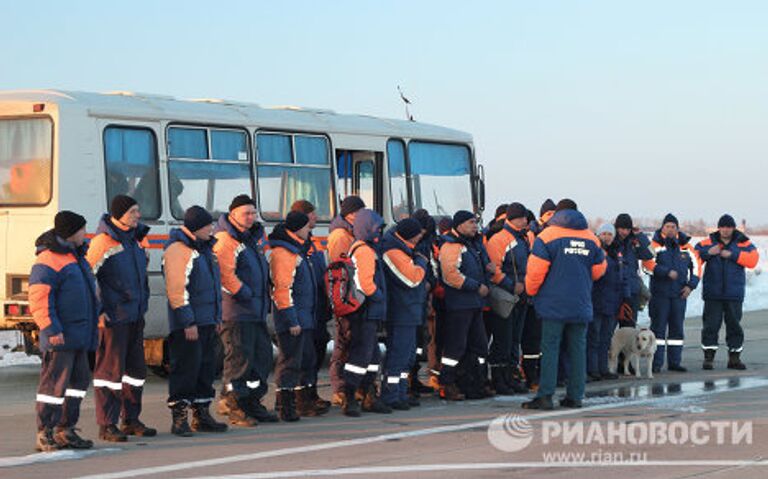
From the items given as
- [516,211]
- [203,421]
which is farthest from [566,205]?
[203,421]

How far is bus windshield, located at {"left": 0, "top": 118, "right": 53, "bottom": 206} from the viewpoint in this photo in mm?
15250

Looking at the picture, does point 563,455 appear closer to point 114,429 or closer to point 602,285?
point 114,429

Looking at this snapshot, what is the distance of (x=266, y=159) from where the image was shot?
57.4ft

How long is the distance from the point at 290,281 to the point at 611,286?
4946 millimetres

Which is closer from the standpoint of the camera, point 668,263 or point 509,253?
point 509,253

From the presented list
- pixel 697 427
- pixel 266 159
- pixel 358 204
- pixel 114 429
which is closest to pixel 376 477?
pixel 114 429

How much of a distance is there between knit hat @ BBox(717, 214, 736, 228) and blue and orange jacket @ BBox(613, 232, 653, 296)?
42.9 inches

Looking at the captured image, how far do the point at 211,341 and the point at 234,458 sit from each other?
5.96 feet

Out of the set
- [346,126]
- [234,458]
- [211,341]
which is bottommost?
[234,458]

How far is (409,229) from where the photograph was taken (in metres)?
13.5

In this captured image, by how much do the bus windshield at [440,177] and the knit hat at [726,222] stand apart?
423cm

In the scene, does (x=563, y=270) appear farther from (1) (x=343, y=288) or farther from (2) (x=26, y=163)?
(2) (x=26, y=163)

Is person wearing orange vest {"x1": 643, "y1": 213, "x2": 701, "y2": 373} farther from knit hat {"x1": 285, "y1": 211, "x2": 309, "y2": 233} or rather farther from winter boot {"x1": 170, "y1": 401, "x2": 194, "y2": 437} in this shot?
winter boot {"x1": 170, "y1": 401, "x2": 194, "y2": 437}

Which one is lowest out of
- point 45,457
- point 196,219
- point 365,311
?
point 45,457
